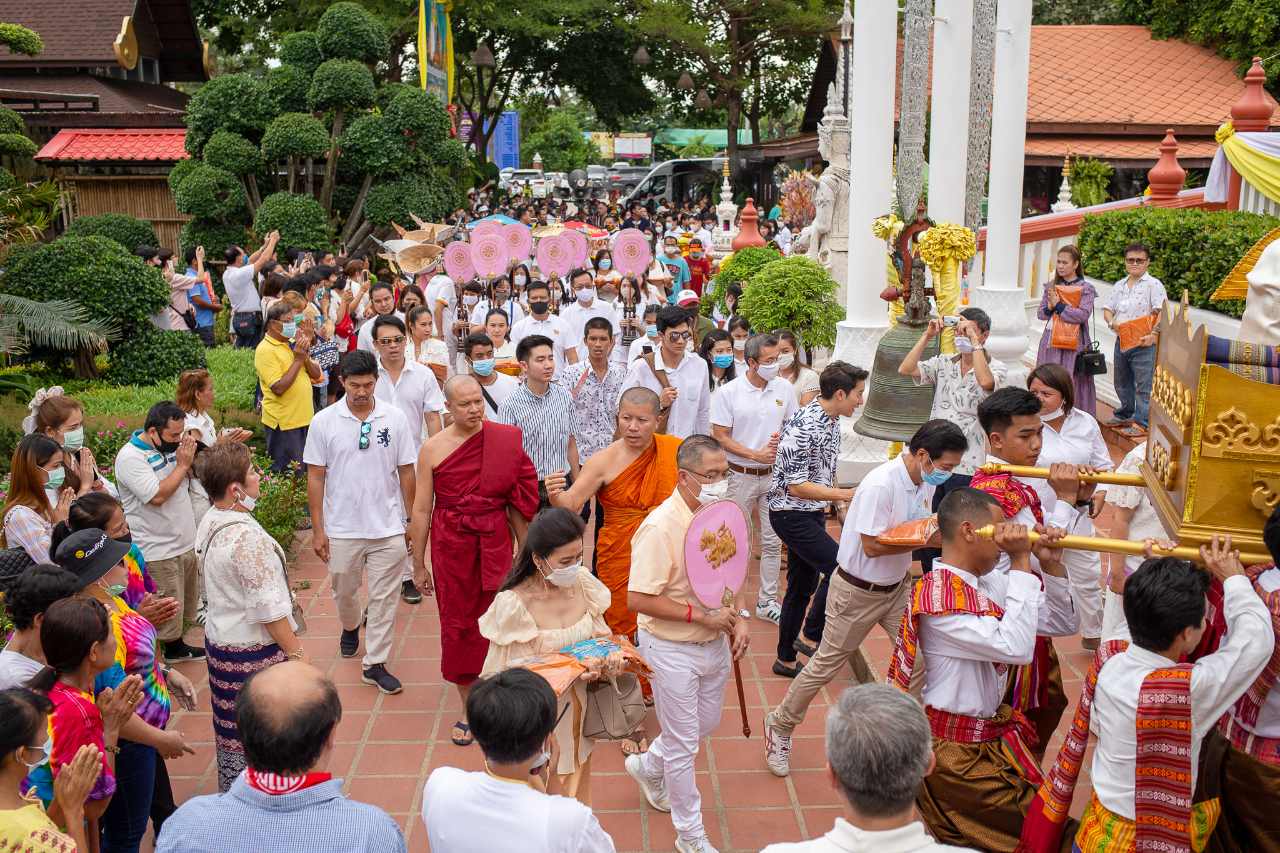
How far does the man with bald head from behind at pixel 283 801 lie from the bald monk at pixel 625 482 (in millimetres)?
2987

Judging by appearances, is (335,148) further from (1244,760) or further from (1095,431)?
(1244,760)

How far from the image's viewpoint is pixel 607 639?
4.71m

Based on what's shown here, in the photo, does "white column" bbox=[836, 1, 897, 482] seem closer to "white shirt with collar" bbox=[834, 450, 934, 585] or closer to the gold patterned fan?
"white shirt with collar" bbox=[834, 450, 934, 585]

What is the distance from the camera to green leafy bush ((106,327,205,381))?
36.7 ft

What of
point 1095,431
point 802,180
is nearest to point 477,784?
point 1095,431

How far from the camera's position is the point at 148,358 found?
11227 mm

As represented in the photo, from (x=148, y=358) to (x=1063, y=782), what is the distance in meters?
9.73

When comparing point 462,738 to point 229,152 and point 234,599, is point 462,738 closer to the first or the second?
point 234,599

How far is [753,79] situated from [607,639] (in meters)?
35.2

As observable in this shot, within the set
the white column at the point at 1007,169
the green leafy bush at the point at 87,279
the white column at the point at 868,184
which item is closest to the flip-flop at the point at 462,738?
the white column at the point at 868,184

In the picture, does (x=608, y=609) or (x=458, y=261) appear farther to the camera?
(x=458, y=261)

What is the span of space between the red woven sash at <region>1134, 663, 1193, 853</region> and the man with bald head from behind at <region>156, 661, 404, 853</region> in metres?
2.27

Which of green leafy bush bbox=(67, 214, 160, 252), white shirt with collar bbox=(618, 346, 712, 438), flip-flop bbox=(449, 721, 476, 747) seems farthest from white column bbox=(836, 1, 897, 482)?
green leafy bush bbox=(67, 214, 160, 252)

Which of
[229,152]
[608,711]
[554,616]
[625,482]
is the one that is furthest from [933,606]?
[229,152]
